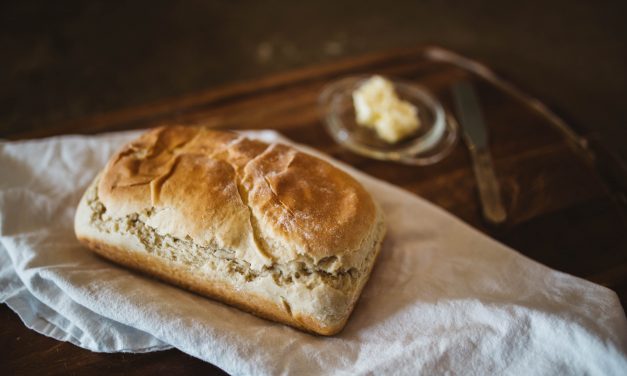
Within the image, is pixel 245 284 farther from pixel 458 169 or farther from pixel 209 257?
pixel 458 169

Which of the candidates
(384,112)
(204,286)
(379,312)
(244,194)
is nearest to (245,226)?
(244,194)

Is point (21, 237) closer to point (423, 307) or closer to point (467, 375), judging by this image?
point (423, 307)

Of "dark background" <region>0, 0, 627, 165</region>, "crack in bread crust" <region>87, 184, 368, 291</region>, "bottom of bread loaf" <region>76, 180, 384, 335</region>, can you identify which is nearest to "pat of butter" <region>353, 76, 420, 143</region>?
"bottom of bread loaf" <region>76, 180, 384, 335</region>

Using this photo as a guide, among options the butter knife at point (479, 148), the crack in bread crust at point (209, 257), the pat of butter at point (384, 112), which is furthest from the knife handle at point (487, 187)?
the crack in bread crust at point (209, 257)

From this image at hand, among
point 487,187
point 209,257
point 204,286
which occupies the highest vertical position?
point 209,257

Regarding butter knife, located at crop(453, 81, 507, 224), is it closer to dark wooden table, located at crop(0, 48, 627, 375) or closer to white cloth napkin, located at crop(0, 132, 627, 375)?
dark wooden table, located at crop(0, 48, 627, 375)

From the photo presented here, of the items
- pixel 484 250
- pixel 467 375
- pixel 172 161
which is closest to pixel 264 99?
pixel 172 161
